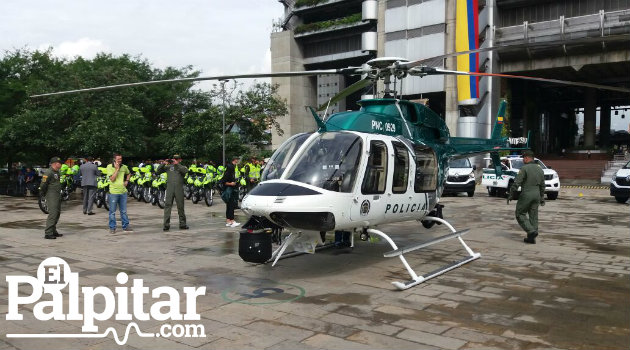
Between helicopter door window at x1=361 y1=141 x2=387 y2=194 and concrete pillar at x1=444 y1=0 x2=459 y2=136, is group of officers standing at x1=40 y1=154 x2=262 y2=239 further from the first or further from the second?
concrete pillar at x1=444 y1=0 x2=459 y2=136

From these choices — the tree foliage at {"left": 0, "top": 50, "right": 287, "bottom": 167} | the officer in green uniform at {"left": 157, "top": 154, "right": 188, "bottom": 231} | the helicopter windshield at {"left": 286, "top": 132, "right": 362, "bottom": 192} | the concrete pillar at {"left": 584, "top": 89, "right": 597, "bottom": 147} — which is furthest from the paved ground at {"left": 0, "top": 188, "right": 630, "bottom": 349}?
the concrete pillar at {"left": 584, "top": 89, "right": 597, "bottom": 147}

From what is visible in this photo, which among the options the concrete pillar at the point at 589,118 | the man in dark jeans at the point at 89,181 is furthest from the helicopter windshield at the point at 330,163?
the concrete pillar at the point at 589,118

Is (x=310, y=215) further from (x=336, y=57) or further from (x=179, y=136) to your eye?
(x=336, y=57)

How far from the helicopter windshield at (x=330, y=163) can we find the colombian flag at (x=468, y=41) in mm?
30021

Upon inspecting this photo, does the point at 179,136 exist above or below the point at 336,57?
below

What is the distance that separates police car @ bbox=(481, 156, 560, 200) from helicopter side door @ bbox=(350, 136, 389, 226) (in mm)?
13154

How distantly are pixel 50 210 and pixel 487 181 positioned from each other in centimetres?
1661

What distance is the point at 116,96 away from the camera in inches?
1054

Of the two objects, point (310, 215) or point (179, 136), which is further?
point (179, 136)

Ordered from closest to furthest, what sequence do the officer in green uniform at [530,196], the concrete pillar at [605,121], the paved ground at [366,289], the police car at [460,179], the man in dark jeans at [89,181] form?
the paved ground at [366,289] → the officer in green uniform at [530,196] → the man in dark jeans at [89,181] → the police car at [460,179] → the concrete pillar at [605,121]

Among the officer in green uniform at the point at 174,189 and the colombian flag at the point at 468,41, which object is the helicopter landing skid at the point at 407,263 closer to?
the officer in green uniform at the point at 174,189

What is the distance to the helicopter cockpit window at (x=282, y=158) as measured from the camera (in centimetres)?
682

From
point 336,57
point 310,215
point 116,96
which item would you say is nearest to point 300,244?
point 310,215

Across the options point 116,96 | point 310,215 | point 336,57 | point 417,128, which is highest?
point 336,57
